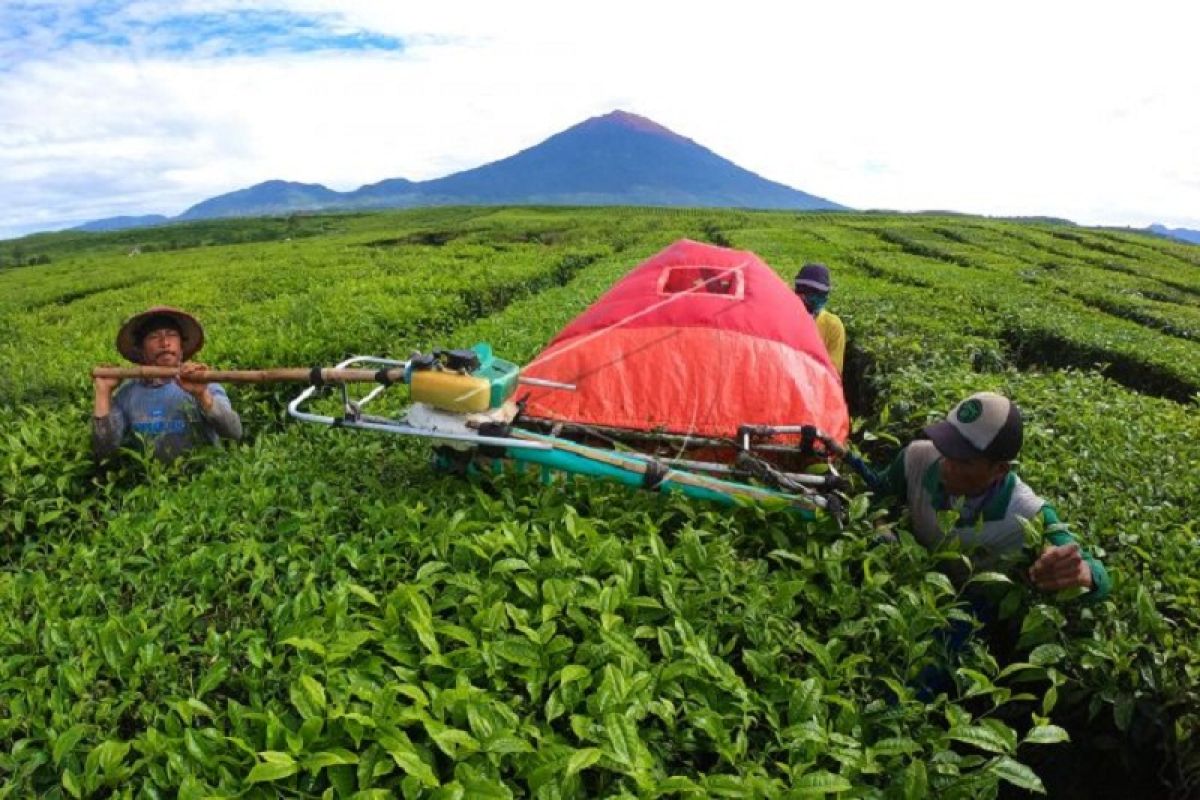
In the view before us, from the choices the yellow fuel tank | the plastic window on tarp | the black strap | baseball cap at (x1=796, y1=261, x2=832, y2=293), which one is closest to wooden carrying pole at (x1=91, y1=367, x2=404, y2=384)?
the yellow fuel tank

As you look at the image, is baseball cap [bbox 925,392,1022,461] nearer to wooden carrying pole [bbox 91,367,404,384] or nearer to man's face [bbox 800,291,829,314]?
wooden carrying pole [bbox 91,367,404,384]

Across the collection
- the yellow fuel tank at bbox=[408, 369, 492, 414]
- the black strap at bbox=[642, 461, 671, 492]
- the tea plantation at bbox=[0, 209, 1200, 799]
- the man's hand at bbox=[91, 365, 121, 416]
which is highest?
the yellow fuel tank at bbox=[408, 369, 492, 414]

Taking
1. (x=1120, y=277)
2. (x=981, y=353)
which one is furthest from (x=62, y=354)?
(x=1120, y=277)

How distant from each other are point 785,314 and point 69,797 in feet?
15.0

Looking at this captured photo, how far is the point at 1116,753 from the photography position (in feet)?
9.71

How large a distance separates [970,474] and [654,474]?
1379 millimetres

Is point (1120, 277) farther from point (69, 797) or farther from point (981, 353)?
point (69, 797)

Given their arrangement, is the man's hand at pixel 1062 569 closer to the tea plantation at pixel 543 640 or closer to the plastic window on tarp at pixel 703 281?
the tea plantation at pixel 543 640

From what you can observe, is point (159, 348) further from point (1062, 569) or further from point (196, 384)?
point (1062, 569)

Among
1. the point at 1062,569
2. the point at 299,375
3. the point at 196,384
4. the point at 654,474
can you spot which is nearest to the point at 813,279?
the point at 654,474

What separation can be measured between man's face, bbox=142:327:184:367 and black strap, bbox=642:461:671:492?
11.8ft

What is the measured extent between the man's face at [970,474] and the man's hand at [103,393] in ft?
15.3

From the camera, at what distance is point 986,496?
10.6ft

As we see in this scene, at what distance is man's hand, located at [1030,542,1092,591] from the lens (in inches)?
104
